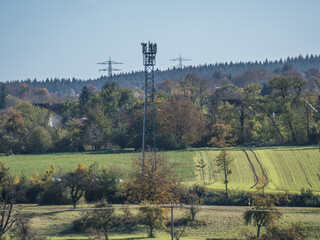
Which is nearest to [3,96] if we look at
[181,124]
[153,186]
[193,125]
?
[181,124]

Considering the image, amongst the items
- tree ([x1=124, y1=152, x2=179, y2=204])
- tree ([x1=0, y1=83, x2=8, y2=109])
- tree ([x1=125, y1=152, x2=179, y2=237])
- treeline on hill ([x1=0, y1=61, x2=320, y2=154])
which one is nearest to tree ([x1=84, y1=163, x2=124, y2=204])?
tree ([x1=125, y1=152, x2=179, y2=237])

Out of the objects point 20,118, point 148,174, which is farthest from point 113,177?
point 20,118

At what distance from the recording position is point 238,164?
4556 cm

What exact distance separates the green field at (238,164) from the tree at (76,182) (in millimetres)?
3858

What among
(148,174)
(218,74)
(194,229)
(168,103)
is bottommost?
(194,229)

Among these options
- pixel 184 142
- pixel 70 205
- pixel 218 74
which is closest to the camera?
pixel 70 205

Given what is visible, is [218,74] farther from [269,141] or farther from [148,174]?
[148,174]

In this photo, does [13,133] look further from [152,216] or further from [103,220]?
[152,216]

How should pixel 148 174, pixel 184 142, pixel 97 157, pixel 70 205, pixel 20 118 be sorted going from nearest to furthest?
pixel 148 174 → pixel 70 205 → pixel 97 157 → pixel 184 142 → pixel 20 118

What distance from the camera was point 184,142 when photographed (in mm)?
57656

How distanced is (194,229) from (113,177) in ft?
36.2

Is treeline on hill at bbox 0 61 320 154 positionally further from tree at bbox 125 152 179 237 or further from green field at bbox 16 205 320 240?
green field at bbox 16 205 320 240

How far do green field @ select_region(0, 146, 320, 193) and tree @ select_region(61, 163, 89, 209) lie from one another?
386 cm

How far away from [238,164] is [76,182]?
17.9 m
